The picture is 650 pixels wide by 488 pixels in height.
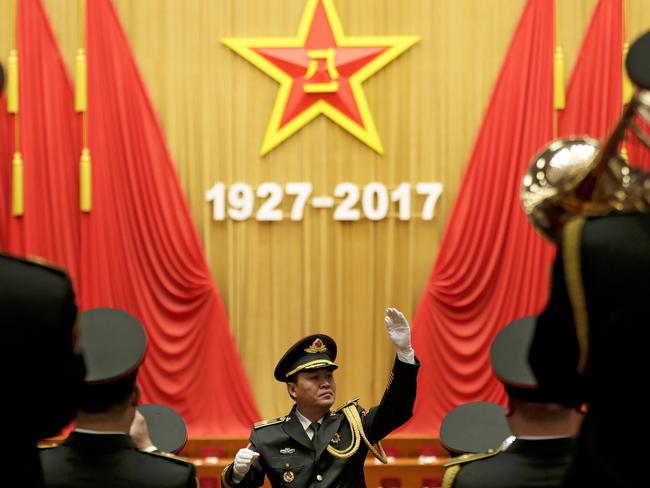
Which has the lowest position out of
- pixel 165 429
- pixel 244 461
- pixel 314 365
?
pixel 244 461

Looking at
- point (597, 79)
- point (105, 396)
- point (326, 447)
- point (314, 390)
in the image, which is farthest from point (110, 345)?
point (597, 79)

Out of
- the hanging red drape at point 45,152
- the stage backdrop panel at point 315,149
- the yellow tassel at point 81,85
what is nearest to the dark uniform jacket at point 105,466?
the stage backdrop panel at point 315,149

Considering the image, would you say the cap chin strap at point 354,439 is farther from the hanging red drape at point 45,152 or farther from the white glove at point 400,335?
the hanging red drape at point 45,152

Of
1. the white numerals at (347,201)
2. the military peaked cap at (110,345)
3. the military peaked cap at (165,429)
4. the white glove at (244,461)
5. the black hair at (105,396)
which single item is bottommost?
the white glove at (244,461)

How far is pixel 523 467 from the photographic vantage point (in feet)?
8.73

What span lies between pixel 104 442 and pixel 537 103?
6387 millimetres

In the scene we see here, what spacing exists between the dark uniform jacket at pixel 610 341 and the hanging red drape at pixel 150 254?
21.5ft

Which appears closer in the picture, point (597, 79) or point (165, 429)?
point (165, 429)

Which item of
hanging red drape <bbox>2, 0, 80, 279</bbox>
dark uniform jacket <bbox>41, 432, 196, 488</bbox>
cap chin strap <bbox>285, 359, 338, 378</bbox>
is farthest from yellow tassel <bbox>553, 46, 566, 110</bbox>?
dark uniform jacket <bbox>41, 432, 196, 488</bbox>

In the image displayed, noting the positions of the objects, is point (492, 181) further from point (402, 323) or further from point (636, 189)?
point (636, 189)

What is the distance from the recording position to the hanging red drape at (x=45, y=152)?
858 cm

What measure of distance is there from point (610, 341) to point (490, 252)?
6.47 m

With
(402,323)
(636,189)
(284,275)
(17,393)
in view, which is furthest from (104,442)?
(284,275)

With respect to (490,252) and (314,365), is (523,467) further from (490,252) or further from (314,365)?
(490,252)
